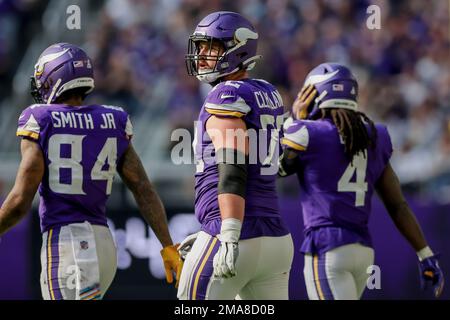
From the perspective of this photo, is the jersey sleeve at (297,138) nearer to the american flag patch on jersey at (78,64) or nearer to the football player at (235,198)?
the football player at (235,198)

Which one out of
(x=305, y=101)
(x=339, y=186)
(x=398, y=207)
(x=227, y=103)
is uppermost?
(x=305, y=101)

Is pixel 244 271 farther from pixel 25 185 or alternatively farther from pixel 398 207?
pixel 398 207

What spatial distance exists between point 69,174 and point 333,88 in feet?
6.21

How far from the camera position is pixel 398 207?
661 cm

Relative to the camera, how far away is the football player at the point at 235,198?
5.06 meters

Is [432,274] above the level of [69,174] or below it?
below

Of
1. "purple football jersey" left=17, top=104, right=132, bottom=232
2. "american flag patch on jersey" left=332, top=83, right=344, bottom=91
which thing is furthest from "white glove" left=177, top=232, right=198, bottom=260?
"american flag patch on jersey" left=332, top=83, right=344, bottom=91

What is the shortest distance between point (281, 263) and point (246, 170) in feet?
1.65

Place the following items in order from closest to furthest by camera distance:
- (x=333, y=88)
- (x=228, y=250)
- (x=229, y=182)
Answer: (x=228, y=250) → (x=229, y=182) → (x=333, y=88)

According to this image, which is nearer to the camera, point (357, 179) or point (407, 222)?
point (357, 179)

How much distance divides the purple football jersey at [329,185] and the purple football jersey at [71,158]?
50.1 inches

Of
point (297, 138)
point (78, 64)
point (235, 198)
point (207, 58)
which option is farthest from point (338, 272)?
point (78, 64)

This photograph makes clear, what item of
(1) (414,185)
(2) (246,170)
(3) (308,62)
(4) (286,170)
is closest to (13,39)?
(3) (308,62)

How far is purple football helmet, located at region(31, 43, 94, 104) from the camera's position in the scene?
5.72m
